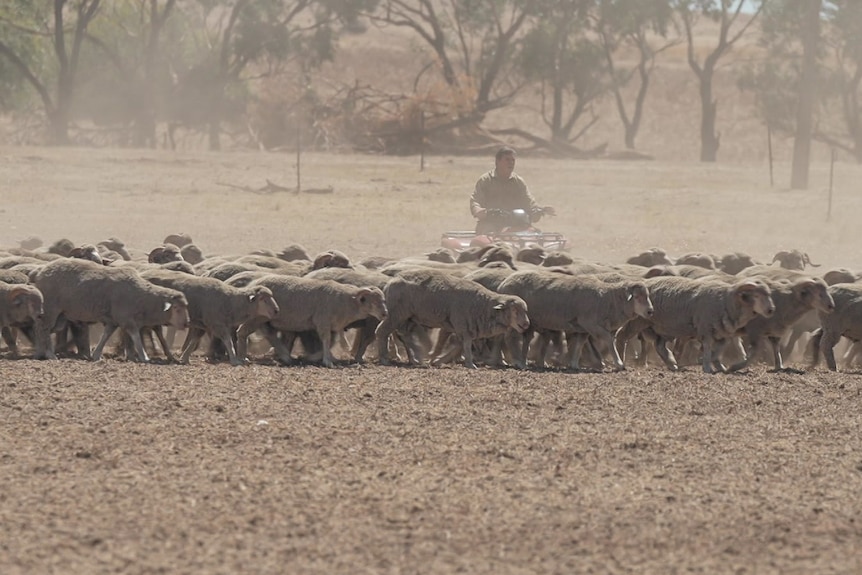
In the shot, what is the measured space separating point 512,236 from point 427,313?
5779mm

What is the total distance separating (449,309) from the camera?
1339cm

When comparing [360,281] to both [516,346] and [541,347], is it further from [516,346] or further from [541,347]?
[541,347]

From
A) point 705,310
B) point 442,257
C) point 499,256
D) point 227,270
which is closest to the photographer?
point 705,310

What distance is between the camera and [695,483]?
28.6ft

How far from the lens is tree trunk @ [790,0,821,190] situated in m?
35.0

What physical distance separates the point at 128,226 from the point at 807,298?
16.6m

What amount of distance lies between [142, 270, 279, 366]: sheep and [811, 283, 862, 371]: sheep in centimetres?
493

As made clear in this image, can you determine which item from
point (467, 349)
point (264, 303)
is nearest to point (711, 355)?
point (467, 349)

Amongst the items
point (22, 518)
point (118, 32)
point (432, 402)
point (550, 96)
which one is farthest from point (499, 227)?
point (550, 96)

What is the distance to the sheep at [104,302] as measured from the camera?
13.0 meters

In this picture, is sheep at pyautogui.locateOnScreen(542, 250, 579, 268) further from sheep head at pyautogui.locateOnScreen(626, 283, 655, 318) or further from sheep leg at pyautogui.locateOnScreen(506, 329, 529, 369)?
sheep head at pyautogui.locateOnScreen(626, 283, 655, 318)

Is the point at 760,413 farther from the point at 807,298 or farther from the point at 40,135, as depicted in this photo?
the point at 40,135

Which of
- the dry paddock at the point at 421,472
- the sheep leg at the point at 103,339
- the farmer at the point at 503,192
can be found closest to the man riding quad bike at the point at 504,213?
the farmer at the point at 503,192

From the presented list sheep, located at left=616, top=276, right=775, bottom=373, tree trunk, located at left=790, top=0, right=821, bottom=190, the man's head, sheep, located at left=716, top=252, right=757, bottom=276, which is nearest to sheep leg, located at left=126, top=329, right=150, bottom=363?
sheep, located at left=616, top=276, right=775, bottom=373
